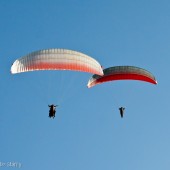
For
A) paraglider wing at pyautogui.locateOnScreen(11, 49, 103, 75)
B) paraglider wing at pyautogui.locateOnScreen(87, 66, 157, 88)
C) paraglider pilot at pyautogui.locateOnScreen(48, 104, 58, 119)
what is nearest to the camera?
paraglider wing at pyautogui.locateOnScreen(11, 49, 103, 75)

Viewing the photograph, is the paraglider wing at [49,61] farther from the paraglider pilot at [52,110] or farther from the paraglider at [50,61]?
the paraglider pilot at [52,110]

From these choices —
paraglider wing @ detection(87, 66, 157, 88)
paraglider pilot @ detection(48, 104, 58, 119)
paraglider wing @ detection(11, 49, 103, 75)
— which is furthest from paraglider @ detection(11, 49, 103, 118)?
paraglider wing @ detection(87, 66, 157, 88)

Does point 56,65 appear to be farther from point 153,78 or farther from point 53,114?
point 153,78

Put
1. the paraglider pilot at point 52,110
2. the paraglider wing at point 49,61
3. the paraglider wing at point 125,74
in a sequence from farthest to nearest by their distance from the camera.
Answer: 1. the paraglider wing at point 125,74
2. the paraglider pilot at point 52,110
3. the paraglider wing at point 49,61

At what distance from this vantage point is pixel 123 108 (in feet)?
205

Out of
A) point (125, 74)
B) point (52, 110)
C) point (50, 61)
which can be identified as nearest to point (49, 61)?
point (50, 61)

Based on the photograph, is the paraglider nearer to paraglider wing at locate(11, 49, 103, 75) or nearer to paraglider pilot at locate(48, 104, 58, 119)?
paraglider wing at locate(11, 49, 103, 75)

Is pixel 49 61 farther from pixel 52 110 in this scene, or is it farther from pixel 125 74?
pixel 125 74

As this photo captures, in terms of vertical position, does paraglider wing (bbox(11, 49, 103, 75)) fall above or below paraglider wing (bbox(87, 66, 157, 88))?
below

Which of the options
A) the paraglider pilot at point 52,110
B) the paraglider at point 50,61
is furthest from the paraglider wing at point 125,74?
the paraglider at point 50,61

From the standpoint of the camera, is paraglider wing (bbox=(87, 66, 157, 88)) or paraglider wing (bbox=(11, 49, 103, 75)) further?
paraglider wing (bbox=(87, 66, 157, 88))

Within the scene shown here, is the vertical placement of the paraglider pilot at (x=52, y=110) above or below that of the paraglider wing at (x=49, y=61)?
below

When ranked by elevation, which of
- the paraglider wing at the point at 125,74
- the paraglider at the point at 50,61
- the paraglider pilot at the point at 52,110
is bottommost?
the paraglider pilot at the point at 52,110

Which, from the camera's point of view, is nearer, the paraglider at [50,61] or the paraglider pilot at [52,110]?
the paraglider at [50,61]
